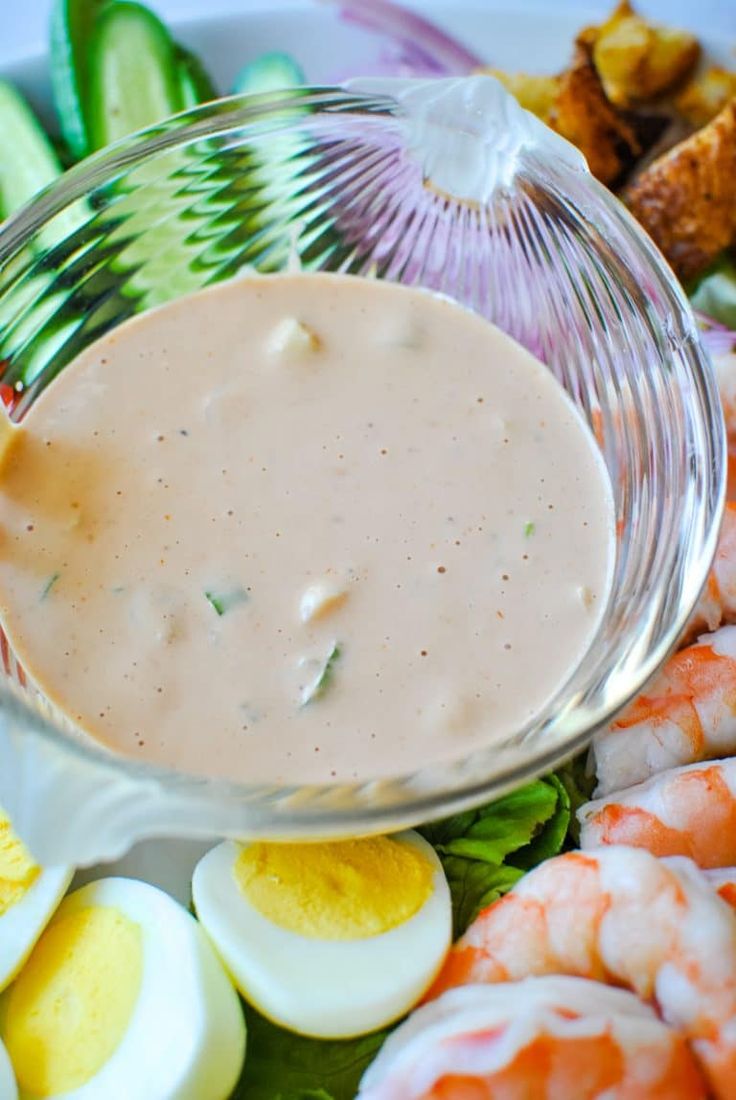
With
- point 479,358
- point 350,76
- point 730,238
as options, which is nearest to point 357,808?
point 479,358

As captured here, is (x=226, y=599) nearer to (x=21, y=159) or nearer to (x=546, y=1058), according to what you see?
(x=546, y=1058)

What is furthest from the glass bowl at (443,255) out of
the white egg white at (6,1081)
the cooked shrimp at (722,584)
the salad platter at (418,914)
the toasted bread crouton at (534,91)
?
the toasted bread crouton at (534,91)

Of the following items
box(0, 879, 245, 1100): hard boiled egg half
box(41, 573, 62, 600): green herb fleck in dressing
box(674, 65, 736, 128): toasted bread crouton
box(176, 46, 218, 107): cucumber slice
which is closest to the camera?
box(0, 879, 245, 1100): hard boiled egg half

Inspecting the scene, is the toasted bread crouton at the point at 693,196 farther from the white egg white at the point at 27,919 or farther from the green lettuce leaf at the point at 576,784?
Answer: the white egg white at the point at 27,919

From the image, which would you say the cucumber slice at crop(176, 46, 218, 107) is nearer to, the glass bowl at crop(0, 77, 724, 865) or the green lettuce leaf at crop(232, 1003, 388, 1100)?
the glass bowl at crop(0, 77, 724, 865)

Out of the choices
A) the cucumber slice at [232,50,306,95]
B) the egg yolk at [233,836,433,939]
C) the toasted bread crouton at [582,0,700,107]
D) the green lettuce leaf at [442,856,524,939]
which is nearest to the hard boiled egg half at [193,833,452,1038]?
the egg yolk at [233,836,433,939]

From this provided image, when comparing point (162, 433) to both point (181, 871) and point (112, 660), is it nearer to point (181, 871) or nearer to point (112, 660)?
point (112, 660)
